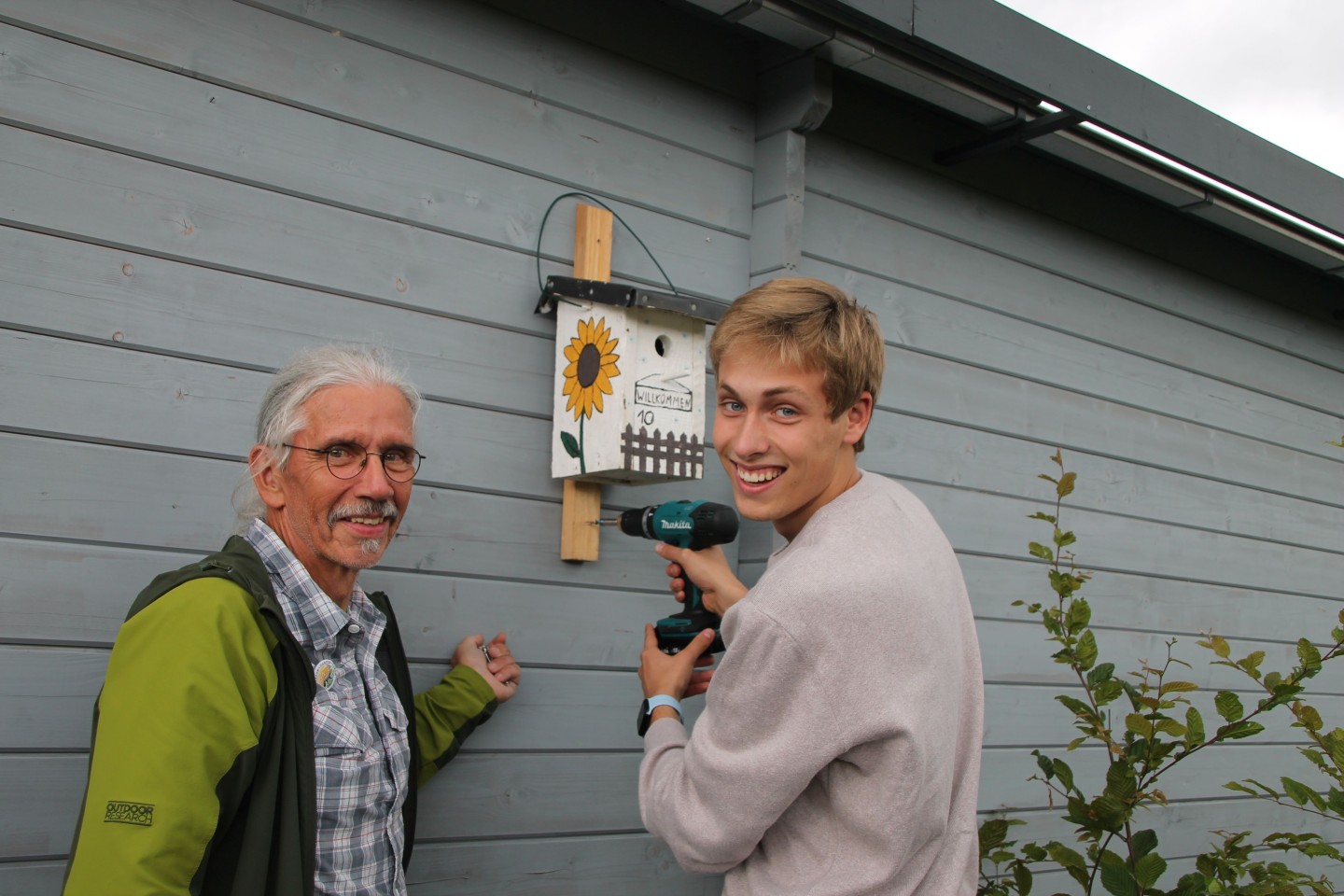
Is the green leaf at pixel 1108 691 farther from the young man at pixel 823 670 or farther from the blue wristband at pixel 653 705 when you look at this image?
the blue wristband at pixel 653 705

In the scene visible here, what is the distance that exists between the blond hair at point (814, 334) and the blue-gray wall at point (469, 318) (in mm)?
945

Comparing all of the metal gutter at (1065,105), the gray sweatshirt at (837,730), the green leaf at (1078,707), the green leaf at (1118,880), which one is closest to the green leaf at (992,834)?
the green leaf at (1118,880)

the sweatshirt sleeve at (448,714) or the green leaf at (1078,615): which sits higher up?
the green leaf at (1078,615)

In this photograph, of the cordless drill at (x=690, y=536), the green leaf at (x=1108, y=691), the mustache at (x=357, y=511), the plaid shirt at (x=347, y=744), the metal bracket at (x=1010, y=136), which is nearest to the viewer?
the plaid shirt at (x=347, y=744)

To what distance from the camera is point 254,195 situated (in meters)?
2.29

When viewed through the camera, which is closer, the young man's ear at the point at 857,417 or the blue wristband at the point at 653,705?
the young man's ear at the point at 857,417

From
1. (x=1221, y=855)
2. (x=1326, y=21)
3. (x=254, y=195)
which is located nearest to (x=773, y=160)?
(x=254, y=195)

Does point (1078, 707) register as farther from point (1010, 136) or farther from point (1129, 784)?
point (1010, 136)

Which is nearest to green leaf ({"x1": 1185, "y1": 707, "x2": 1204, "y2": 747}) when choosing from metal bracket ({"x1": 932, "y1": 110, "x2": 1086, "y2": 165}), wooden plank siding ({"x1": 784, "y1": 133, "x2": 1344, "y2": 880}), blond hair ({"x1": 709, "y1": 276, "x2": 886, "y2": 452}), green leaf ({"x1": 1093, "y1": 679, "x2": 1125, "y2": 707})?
green leaf ({"x1": 1093, "y1": 679, "x2": 1125, "y2": 707})

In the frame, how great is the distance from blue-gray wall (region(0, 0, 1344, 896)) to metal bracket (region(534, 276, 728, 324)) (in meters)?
0.11

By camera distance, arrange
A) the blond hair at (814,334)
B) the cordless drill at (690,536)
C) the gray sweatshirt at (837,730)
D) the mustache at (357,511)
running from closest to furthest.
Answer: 1. the gray sweatshirt at (837,730)
2. the blond hair at (814,334)
3. the mustache at (357,511)
4. the cordless drill at (690,536)

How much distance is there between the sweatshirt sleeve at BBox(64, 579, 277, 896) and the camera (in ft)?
5.11

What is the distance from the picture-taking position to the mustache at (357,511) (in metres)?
1.99

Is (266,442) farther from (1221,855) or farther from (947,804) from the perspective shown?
(1221,855)
